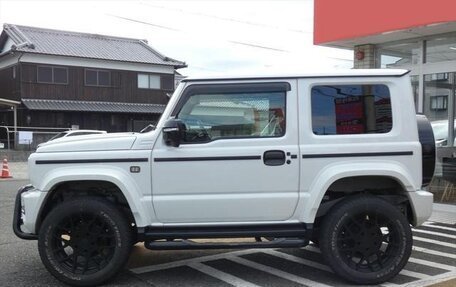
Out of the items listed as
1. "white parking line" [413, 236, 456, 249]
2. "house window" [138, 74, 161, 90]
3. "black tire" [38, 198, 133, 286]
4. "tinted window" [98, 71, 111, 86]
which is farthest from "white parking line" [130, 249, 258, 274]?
"house window" [138, 74, 161, 90]

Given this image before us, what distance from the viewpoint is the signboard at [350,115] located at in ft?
17.1

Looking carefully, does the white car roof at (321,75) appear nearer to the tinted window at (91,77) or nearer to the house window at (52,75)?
the house window at (52,75)

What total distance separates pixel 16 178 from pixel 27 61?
55.8ft

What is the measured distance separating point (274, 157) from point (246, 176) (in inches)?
12.9

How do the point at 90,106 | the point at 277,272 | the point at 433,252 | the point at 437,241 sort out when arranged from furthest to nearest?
the point at 90,106
the point at 437,241
the point at 433,252
the point at 277,272

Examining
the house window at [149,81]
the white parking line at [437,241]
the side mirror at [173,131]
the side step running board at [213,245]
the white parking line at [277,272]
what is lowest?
the white parking line at [437,241]

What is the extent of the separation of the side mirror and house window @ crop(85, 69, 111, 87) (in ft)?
103

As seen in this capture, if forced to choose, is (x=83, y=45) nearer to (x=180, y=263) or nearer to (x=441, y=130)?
(x=441, y=130)

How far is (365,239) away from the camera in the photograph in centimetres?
520

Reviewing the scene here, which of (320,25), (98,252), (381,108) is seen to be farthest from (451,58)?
(98,252)

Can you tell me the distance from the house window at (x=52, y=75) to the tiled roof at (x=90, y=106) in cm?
130

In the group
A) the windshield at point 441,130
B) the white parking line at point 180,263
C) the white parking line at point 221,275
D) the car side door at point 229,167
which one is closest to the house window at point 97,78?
the windshield at point 441,130

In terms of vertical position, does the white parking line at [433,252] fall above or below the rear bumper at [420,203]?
below

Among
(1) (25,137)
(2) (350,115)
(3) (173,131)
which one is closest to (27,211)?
(3) (173,131)
